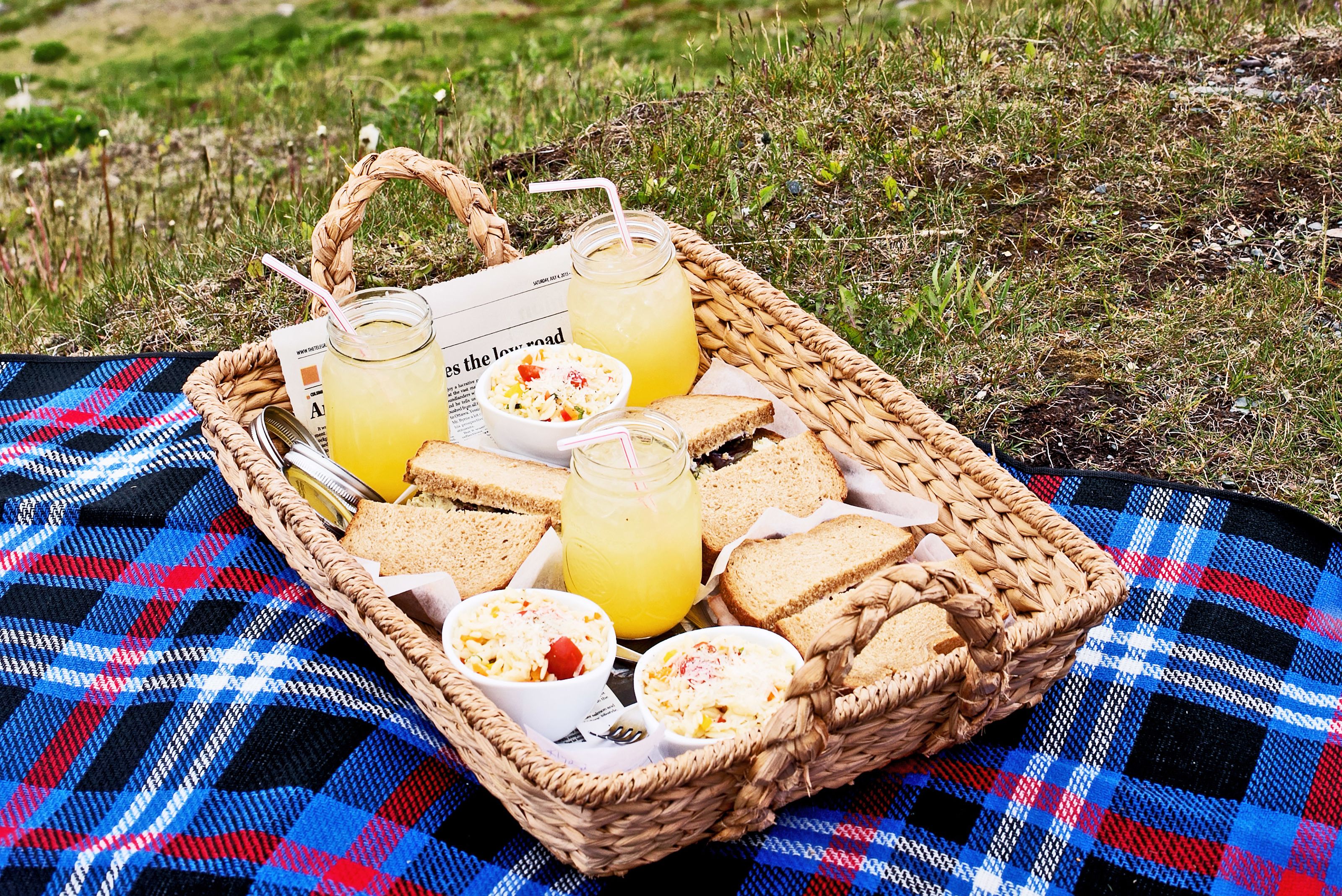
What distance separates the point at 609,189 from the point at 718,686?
112 cm

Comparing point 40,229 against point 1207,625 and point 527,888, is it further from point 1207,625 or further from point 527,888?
point 1207,625

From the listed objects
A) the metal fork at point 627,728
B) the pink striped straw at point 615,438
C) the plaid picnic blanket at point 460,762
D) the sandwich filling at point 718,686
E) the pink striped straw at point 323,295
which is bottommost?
the plaid picnic blanket at point 460,762

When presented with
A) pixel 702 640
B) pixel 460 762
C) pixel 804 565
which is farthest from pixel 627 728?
pixel 804 565

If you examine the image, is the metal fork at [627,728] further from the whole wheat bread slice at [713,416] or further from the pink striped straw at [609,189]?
the pink striped straw at [609,189]

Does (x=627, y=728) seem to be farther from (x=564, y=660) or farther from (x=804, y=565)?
(x=804, y=565)

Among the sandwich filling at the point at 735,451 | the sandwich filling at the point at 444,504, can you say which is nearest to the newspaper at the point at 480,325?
the sandwich filling at the point at 444,504

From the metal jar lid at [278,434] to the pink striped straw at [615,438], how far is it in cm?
68

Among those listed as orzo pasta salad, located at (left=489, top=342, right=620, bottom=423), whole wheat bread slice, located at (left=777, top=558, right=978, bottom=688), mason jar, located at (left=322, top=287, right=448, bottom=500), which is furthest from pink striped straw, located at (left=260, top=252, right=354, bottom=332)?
whole wheat bread slice, located at (left=777, top=558, right=978, bottom=688)

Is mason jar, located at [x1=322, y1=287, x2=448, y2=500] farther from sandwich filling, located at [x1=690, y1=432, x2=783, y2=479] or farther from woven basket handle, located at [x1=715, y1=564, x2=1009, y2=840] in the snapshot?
woven basket handle, located at [x1=715, y1=564, x2=1009, y2=840]

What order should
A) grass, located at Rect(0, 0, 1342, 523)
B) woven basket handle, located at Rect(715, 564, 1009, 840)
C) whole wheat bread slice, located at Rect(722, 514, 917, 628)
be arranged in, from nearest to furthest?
1. woven basket handle, located at Rect(715, 564, 1009, 840)
2. whole wheat bread slice, located at Rect(722, 514, 917, 628)
3. grass, located at Rect(0, 0, 1342, 523)

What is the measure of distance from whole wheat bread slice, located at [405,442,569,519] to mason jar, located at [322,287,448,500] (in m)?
0.07

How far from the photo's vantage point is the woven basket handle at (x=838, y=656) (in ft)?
5.18

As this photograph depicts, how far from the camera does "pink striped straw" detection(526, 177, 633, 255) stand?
2.38 meters

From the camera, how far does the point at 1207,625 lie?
2.34 metres
